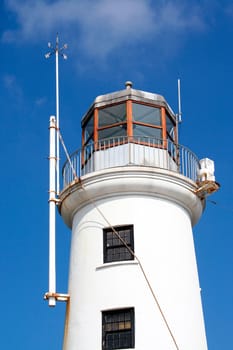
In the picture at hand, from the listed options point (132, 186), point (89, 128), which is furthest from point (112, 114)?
point (132, 186)

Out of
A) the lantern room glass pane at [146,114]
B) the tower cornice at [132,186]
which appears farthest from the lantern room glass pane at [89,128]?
the tower cornice at [132,186]

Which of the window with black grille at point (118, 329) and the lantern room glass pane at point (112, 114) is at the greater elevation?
the lantern room glass pane at point (112, 114)

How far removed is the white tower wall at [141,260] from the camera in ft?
73.1

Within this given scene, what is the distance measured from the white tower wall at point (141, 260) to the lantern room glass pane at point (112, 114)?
2.19 metres

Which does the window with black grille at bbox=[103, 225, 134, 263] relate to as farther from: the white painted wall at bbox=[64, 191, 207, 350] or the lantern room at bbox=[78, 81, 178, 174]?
the lantern room at bbox=[78, 81, 178, 174]

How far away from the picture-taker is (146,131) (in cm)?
2539

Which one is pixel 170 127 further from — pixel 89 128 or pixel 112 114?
pixel 89 128

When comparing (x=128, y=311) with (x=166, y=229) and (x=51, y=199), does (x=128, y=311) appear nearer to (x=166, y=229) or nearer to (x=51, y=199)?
(x=166, y=229)

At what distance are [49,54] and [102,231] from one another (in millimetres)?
6702

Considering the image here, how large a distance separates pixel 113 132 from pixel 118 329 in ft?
21.4

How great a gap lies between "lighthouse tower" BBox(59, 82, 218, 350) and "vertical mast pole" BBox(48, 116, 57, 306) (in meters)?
0.40

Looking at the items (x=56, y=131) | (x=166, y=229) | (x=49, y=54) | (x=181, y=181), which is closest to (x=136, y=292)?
(x=166, y=229)

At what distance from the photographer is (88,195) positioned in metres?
24.3

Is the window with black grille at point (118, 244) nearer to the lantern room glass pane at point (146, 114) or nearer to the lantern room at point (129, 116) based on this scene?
the lantern room at point (129, 116)
